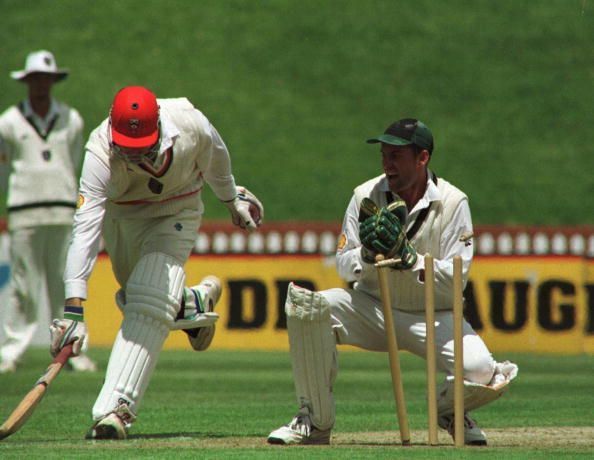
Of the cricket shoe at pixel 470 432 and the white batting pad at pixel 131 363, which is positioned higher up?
the white batting pad at pixel 131 363

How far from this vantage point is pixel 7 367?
1059cm

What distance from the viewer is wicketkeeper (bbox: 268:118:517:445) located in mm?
6305

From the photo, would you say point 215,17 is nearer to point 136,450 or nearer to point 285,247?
point 285,247

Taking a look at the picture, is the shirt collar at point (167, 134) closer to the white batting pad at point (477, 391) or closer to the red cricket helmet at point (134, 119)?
the red cricket helmet at point (134, 119)

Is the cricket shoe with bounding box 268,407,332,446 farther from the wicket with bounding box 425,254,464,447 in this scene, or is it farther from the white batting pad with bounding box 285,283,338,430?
the wicket with bounding box 425,254,464,447

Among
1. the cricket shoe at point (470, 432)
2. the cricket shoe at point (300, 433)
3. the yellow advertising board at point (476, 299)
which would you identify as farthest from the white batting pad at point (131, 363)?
the yellow advertising board at point (476, 299)

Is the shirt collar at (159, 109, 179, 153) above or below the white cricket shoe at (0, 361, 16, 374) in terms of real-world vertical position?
above

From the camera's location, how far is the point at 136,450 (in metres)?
5.83

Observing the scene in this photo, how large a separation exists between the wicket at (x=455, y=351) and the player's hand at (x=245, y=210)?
4.75ft

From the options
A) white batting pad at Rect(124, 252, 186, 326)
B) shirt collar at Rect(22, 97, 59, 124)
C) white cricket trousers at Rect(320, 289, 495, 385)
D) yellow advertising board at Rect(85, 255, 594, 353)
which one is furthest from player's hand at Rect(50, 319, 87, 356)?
yellow advertising board at Rect(85, 255, 594, 353)

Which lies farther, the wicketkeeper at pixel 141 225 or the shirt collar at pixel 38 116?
the shirt collar at pixel 38 116

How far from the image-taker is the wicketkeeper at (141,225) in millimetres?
6324

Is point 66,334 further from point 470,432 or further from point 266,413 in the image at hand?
point 266,413

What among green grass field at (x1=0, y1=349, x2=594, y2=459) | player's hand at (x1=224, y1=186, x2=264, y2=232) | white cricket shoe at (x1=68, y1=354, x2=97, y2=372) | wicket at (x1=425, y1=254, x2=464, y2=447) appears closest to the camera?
green grass field at (x1=0, y1=349, x2=594, y2=459)
